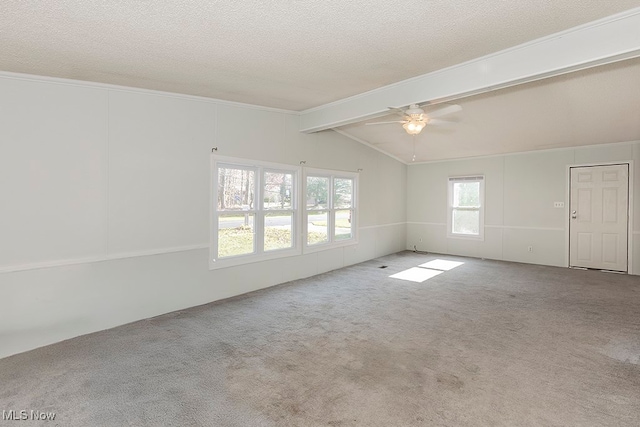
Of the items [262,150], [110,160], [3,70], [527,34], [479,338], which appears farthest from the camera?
[262,150]

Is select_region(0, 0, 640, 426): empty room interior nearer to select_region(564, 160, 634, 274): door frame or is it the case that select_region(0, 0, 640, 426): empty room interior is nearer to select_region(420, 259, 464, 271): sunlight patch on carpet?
select_region(564, 160, 634, 274): door frame

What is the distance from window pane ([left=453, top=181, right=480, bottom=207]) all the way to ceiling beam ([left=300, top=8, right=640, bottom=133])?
4.54 metres

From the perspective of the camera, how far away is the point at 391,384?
2480mm

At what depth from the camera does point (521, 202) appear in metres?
7.04

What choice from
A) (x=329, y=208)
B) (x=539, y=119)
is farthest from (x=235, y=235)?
(x=539, y=119)

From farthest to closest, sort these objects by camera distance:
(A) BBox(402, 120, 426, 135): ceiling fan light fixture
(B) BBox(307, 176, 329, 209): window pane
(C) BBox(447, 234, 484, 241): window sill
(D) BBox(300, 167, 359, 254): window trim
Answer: (C) BBox(447, 234, 484, 241): window sill → (B) BBox(307, 176, 329, 209): window pane → (D) BBox(300, 167, 359, 254): window trim → (A) BBox(402, 120, 426, 135): ceiling fan light fixture

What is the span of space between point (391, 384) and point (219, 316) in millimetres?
2215

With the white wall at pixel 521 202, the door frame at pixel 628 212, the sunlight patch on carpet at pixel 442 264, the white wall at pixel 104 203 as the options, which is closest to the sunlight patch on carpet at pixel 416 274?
the sunlight patch on carpet at pixel 442 264

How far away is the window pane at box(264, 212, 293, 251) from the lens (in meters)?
5.16

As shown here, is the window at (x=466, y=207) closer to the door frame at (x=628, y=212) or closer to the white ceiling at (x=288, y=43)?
the door frame at (x=628, y=212)

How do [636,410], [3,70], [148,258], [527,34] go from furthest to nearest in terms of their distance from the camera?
[148,258] → [3,70] → [527,34] → [636,410]

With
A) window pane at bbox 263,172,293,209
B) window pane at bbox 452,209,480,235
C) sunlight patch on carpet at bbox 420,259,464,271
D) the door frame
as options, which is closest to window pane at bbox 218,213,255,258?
window pane at bbox 263,172,293,209

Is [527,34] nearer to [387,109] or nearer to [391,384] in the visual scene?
[387,109]

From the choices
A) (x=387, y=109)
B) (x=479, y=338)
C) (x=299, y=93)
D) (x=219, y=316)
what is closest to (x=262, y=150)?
(x=299, y=93)
